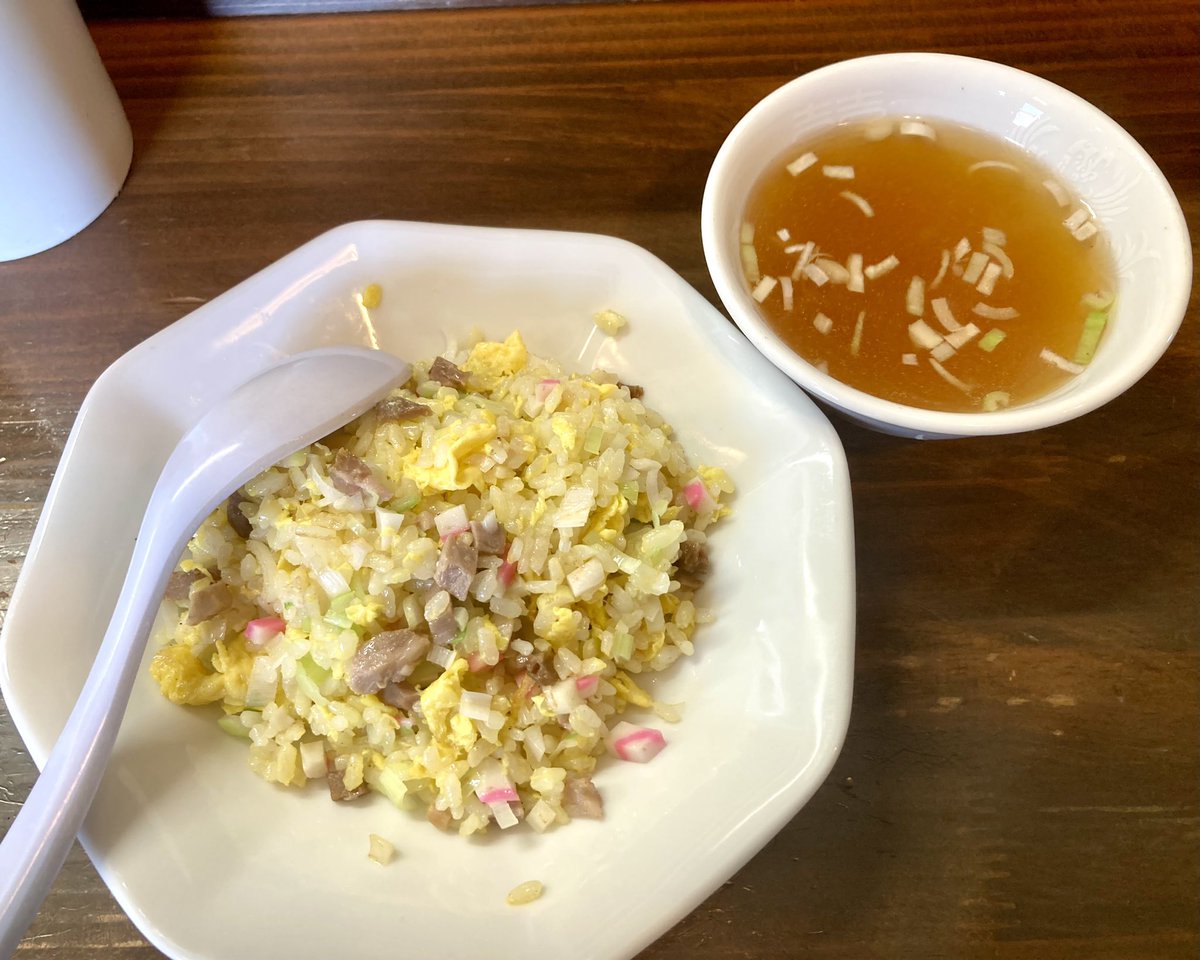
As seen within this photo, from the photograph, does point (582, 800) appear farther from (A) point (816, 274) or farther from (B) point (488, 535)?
(A) point (816, 274)

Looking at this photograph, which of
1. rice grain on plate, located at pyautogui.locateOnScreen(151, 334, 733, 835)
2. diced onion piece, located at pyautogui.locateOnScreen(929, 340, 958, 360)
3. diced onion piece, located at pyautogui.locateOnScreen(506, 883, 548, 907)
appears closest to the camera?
diced onion piece, located at pyautogui.locateOnScreen(506, 883, 548, 907)

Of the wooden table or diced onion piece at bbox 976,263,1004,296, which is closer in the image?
the wooden table

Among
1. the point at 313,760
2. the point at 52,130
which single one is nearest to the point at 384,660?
the point at 313,760

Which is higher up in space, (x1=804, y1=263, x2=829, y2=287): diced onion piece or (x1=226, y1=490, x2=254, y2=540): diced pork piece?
(x1=804, y1=263, x2=829, y2=287): diced onion piece

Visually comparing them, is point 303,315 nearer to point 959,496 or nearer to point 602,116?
point 602,116

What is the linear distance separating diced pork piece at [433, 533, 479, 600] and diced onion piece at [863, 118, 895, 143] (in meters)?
1.13

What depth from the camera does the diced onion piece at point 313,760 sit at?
122 centimetres

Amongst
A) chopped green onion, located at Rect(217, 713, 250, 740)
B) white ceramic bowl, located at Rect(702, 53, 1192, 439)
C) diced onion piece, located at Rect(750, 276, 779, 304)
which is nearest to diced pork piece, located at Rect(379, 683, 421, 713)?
chopped green onion, located at Rect(217, 713, 250, 740)

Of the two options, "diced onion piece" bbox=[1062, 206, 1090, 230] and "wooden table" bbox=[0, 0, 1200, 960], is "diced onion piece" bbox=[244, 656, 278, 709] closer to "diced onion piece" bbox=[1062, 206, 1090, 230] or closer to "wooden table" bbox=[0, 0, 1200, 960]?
"wooden table" bbox=[0, 0, 1200, 960]

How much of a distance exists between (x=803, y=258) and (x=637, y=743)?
926 millimetres

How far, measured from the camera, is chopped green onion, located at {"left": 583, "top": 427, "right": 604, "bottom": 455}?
1365 millimetres

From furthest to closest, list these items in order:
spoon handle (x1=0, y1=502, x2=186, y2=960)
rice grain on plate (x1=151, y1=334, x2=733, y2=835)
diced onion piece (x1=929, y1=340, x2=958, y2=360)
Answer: diced onion piece (x1=929, y1=340, x2=958, y2=360) < rice grain on plate (x1=151, y1=334, x2=733, y2=835) < spoon handle (x1=0, y1=502, x2=186, y2=960)

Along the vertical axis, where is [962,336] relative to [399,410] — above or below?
below

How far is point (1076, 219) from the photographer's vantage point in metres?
1.54
